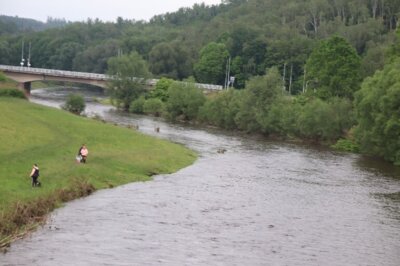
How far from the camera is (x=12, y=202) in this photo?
45312mm

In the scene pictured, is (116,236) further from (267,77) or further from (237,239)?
(267,77)

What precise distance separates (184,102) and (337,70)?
36.8 metres

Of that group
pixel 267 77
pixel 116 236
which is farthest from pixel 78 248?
pixel 267 77

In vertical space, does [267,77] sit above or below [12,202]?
above

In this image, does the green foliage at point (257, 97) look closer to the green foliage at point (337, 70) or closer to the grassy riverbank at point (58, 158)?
the green foliage at point (337, 70)

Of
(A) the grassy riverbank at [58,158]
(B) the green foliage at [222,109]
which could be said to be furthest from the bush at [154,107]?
(A) the grassy riverbank at [58,158]

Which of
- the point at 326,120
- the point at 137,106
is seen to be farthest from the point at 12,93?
the point at 137,106

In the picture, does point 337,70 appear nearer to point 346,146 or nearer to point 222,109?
point 222,109

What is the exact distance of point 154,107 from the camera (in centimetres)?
16262

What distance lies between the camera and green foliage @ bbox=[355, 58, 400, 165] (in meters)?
95.0

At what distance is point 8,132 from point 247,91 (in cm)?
7167

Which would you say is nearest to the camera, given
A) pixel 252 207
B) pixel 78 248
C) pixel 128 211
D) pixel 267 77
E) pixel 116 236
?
pixel 78 248

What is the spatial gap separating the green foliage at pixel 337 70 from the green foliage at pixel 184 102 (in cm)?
2940

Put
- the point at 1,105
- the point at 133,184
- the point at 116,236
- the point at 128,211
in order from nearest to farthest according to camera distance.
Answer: the point at 116,236 < the point at 128,211 < the point at 133,184 < the point at 1,105
